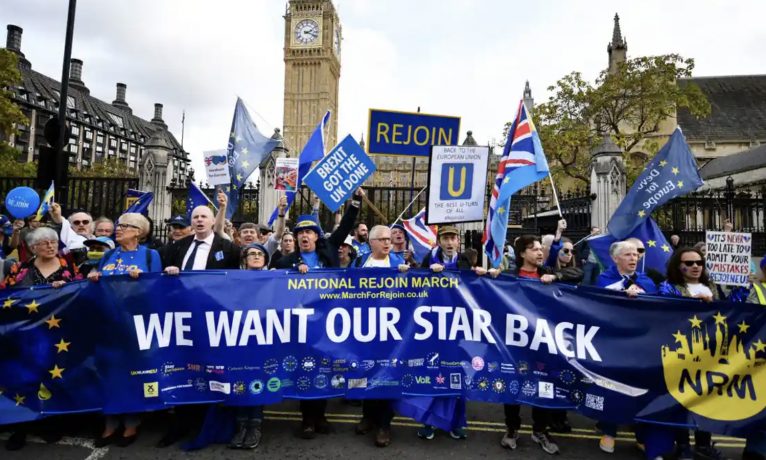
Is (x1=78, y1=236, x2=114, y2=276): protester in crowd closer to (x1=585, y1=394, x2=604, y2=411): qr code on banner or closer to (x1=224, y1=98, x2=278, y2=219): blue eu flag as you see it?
(x1=224, y1=98, x2=278, y2=219): blue eu flag

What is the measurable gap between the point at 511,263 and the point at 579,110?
1827cm

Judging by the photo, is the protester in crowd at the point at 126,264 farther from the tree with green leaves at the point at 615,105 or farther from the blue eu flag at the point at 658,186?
the tree with green leaves at the point at 615,105

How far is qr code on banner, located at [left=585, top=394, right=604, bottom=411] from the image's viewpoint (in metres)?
3.76

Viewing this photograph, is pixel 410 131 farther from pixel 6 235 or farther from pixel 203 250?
pixel 6 235

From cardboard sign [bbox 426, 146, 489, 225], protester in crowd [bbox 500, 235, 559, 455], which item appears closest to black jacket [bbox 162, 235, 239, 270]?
cardboard sign [bbox 426, 146, 489, 225]

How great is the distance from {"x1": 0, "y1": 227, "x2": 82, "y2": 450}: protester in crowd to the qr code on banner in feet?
15.7

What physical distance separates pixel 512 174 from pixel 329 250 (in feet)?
7.36

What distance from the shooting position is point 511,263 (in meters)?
7.69

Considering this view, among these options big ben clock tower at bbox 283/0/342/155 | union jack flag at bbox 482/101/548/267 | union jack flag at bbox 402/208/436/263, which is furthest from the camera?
big ben clock tower at bbox 283/0/342/155

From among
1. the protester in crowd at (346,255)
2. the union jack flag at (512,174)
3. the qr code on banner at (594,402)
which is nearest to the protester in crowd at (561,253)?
the union jack flag at (512,174)

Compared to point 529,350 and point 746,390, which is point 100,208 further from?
point 746,390

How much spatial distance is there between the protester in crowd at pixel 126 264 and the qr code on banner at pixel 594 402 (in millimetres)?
4069

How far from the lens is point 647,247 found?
19.0 feet

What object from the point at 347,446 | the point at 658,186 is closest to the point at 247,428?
the point at 347,446
